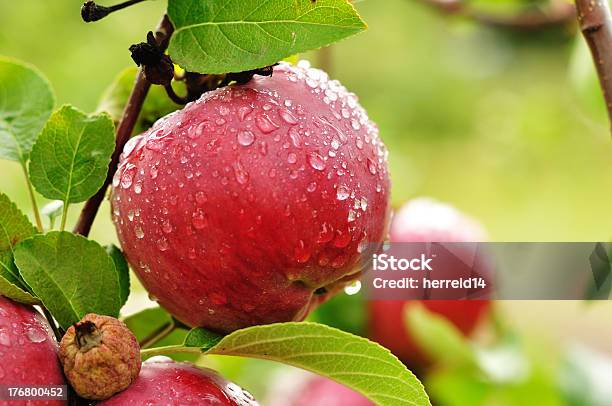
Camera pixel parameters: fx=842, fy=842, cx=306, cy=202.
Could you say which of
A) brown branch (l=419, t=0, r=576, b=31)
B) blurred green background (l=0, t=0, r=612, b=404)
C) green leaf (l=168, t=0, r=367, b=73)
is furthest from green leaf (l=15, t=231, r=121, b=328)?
blurred green background (l=0, t=0, r=612, b=404)

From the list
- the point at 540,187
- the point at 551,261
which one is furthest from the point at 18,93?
the point at 540,187

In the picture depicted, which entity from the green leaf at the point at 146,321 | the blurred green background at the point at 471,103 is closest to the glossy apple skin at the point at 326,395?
the green leaf at the point at 146,321

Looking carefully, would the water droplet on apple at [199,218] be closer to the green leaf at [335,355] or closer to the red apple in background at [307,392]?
the green leaf at [335,355]

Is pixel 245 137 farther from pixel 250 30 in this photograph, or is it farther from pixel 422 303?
pixel 422 303

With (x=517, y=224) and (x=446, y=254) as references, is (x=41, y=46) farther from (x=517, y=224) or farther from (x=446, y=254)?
(x=446, y=254)

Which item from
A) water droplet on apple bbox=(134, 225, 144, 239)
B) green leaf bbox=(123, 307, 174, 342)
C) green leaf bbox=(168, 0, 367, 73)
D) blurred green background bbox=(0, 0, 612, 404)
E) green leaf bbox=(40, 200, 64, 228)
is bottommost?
blurred green background bbox=(0, 0, 612, 404)

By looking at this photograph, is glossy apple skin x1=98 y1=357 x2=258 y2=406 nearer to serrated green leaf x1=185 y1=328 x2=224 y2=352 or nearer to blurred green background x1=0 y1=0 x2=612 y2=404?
serrated green leaf x1=185 y1=328 x2=224 y2=352
